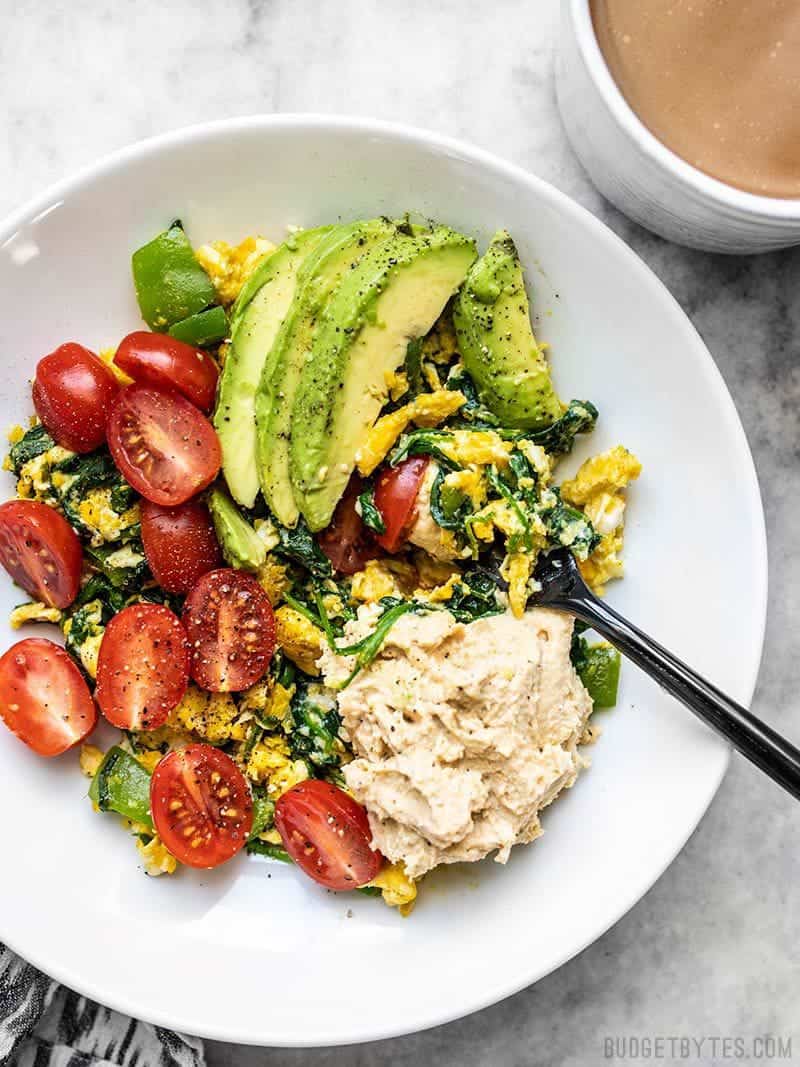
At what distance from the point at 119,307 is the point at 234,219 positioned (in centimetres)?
34

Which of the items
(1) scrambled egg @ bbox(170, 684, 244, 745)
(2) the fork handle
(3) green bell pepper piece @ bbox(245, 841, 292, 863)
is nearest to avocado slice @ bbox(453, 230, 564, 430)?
(2) the fork handle

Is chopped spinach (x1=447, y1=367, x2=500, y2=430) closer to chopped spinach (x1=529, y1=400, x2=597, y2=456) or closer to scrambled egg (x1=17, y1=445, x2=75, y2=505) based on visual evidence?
chopped spinach (x1=529, y1=400, x2=597, y2=456)

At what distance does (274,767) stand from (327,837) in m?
0.23

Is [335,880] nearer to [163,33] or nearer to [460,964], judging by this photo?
[460,964]

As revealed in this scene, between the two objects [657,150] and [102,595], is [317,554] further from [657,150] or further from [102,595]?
[657,150]

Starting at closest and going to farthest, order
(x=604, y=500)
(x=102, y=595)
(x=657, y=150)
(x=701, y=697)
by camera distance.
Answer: (x=657, y=150) < (x=701, y=697) < (x=604, y=500) < (x=102, y=595)

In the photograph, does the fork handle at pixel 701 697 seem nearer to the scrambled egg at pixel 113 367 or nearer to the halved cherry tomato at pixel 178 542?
the halved cherry tomato at pixel 178 542

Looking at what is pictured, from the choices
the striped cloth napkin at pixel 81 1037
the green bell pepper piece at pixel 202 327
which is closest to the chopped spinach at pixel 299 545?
the green bell pepper piece at pixel 202 327

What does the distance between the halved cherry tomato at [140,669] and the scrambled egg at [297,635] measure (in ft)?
0.75

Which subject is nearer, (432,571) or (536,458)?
(536,458)

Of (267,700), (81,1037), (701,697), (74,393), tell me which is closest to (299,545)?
(267,700)

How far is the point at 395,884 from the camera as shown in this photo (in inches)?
92.7

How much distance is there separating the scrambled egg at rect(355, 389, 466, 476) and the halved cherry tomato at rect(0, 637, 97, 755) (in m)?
0.83

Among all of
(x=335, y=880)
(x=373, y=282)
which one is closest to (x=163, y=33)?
(x=373, y=282)
